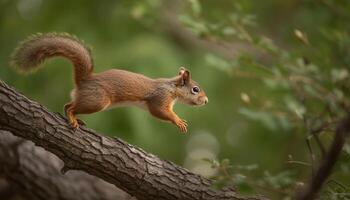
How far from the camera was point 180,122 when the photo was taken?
12.2 ft

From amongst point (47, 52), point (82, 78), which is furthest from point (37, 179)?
point (47, 52)

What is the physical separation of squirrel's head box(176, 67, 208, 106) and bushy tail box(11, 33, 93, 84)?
0.81 meters

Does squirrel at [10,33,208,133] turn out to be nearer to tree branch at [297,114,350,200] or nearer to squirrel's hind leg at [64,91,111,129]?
squirrel's hind leg at [64,91,111,129]

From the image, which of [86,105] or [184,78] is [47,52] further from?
[184,78]

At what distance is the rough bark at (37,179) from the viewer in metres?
4.10

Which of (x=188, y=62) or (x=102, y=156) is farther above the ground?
(x=188, y=62)

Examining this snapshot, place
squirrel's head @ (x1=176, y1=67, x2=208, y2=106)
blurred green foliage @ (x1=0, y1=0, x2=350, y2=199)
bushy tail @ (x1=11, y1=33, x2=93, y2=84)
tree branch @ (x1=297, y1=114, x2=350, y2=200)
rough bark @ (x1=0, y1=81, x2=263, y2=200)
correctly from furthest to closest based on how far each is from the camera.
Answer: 1. blurred green foliage @ (x1=0, y1=0, x2=350, y2=199)
2. squirrel's head @ (x1=176, y1=67, x2=208, y2=106)
3. bushy tail @ (x1=11, y1=33, x2=93, y2=84)
4. rough bark @ (x1=0, y1=81, x2=263, y2=200)
5. tree branch @ (x1=297, y1=114, x2=350, y2=200)

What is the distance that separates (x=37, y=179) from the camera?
4.16 meters

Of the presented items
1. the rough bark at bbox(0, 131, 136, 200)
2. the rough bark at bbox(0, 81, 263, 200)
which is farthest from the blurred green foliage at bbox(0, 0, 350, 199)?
the rough bark at bbox(0, 131, 136, 200)

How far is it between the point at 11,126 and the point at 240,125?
4.95 m

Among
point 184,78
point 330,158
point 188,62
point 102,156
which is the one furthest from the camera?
point 188,62

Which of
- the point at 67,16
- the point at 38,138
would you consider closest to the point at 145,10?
the point at 38,138

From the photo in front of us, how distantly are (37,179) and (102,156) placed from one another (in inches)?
41.0

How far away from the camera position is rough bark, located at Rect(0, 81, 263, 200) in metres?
3.07
